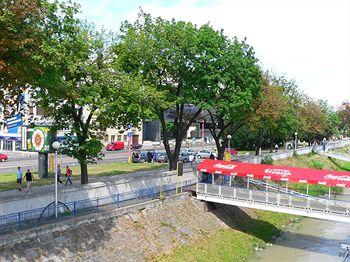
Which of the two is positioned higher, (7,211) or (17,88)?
(17,88)

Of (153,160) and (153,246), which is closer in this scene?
(153,246)

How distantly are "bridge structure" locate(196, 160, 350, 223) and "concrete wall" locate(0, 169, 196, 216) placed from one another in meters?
2.56

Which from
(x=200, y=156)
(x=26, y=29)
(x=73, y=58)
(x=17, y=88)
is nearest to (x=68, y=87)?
(x=73, y=58)

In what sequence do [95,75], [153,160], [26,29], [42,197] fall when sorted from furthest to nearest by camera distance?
[153,160]
[95,75]
[42,197]
[26,29]

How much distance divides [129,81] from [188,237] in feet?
34.2

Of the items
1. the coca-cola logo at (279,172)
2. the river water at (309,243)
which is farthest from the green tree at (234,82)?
the river water at (309,243)

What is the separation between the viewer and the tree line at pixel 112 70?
19734 mm

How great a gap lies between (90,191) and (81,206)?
1716mm

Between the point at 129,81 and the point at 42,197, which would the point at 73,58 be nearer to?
the point at 129,81

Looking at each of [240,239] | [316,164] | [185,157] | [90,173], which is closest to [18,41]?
[240,239]

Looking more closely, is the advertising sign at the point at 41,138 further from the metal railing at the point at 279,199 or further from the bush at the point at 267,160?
the bush at the point at 267,160

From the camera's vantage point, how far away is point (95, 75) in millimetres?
28703

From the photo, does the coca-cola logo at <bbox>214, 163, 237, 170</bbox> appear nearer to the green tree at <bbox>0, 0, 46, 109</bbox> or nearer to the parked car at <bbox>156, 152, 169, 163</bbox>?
the green tree at <bbox>0, 0, 46, 109</bbox>

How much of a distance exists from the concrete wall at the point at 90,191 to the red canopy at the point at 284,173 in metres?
2.87
